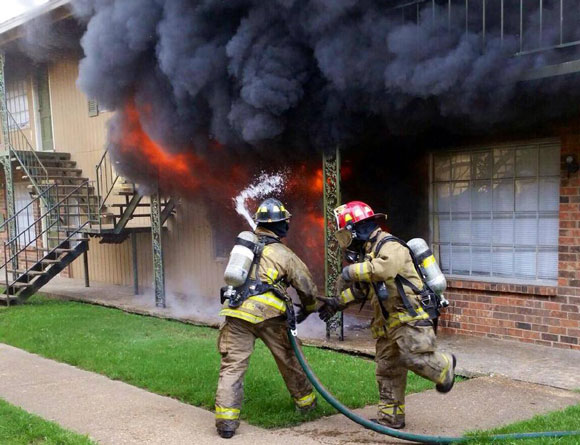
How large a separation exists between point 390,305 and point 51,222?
1017 centimetres

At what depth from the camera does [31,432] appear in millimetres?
4348

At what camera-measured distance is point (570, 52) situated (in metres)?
6.06

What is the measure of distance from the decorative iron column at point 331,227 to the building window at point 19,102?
1076 cm

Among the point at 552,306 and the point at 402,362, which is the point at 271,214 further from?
the point at 552,306

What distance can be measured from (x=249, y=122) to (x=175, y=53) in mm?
1466

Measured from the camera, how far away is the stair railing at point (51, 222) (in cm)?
1080

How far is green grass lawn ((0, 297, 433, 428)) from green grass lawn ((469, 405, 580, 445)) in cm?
115

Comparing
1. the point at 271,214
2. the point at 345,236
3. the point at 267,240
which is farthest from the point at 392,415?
the point at 271,214

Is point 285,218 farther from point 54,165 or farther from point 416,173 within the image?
point 54,165

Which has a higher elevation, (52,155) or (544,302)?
(52,155)

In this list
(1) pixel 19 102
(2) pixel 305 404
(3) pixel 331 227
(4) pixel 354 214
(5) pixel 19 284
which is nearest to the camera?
(4) pixel 354 214

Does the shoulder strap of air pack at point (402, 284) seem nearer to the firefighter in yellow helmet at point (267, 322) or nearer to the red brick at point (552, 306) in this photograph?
the firefighter in yellow helmet at point (267, 322)

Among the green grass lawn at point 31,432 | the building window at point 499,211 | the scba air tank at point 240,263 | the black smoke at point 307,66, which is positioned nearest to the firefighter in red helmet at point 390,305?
the scba air tank at point 240,263

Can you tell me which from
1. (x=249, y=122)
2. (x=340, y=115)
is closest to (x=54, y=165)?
(x=249, y=122)
